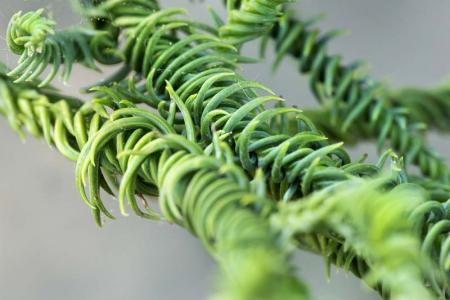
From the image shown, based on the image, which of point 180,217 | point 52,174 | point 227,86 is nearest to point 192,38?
point 227,86

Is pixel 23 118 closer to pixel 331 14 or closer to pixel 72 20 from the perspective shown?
pixel 72 20

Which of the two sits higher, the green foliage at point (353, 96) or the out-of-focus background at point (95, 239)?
the green foliage at point (353, 96)

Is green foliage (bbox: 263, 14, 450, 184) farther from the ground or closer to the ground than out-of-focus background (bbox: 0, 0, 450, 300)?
farther from the ground

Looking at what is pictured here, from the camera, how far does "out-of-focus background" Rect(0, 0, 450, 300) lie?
1079 millimetres

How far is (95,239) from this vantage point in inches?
43.4

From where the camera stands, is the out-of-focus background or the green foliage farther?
the out-of-focus background

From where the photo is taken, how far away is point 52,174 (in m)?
1.12

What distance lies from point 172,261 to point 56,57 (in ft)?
2.58

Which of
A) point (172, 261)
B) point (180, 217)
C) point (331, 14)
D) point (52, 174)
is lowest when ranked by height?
point (172, 261)

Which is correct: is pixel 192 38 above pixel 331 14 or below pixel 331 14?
above

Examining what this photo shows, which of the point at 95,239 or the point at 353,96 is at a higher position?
the point at 353,96

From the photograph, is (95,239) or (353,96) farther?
(95,239)

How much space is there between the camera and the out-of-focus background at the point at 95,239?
3.54ft

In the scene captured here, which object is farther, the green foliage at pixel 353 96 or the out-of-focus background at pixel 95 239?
the out-of-focus background at pixel 95 239
